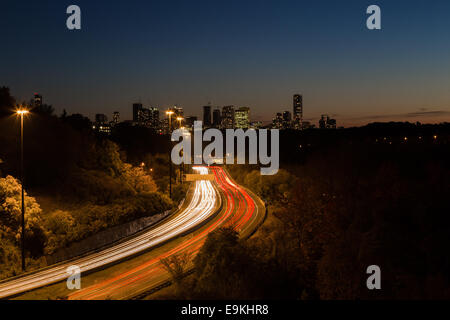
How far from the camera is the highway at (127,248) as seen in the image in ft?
38.4

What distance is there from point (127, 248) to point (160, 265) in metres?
2.61

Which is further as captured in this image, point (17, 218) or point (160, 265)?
point (17, 218)

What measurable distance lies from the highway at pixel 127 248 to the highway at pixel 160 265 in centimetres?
102

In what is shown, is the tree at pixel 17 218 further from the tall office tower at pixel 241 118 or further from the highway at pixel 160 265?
the tall office tower at pixel 241 118

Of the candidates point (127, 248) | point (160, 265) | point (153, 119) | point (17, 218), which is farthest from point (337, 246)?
point (153, 119)

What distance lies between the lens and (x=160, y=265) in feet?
45.4

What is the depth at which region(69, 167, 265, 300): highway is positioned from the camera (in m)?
11.3

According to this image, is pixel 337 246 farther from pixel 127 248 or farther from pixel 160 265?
pixel 127 248

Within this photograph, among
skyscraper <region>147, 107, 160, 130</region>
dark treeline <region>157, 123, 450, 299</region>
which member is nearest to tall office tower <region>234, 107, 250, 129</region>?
skyscraper <region>147, 107, 160, 130</region>

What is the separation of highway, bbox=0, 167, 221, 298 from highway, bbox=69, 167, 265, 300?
1019 millimetres

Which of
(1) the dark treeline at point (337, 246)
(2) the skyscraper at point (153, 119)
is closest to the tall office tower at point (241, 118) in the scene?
(2) the skyscraper at point (153, 119)

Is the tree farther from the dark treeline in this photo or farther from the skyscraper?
the skyscraper

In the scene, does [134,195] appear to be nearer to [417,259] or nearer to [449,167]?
[417,259]
